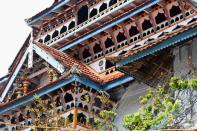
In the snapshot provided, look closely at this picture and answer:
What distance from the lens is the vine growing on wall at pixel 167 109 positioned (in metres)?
12.7

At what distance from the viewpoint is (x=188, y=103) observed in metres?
13.6

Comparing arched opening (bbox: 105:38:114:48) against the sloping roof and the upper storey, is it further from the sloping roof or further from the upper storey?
the sloping roof

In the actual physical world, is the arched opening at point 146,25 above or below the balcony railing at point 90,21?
below

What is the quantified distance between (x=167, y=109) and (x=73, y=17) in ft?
29.4

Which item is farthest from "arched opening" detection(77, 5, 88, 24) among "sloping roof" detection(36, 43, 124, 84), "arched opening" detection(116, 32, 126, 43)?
"arched opening" detection(116, 32, 126, 43)

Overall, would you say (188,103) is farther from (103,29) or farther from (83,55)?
(83,55)

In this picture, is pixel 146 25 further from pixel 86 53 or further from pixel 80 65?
pixel 86 53

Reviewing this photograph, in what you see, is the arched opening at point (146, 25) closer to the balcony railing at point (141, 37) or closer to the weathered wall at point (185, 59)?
the balcony railing at point (141, 37)

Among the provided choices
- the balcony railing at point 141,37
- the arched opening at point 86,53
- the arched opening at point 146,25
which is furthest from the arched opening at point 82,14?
the arched opening at point 146,25

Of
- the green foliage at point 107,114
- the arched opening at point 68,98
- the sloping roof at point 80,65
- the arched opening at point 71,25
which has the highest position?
the arched opening at point 71,25

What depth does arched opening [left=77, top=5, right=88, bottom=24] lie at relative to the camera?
2073cm

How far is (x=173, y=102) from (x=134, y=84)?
3.62 meters

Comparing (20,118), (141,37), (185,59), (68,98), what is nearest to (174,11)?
(141,37)

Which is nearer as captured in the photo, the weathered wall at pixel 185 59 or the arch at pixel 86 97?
the weathered wall at pixel 185 59
